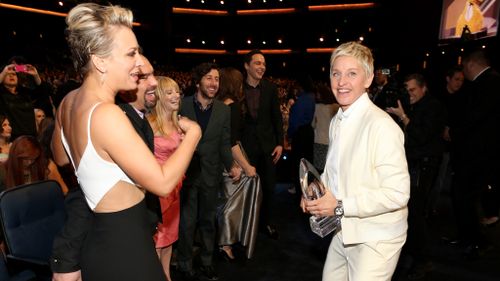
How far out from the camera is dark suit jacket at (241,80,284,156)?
435 centimetres

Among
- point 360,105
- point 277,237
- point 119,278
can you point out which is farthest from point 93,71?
point 277,237

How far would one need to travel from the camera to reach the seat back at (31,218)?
226 cm

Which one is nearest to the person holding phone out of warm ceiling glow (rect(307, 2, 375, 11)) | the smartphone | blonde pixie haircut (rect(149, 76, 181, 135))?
the smartphone

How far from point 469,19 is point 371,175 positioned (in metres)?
7.88

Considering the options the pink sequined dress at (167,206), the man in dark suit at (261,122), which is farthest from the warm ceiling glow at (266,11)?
the pink sequined dress at (167,206)

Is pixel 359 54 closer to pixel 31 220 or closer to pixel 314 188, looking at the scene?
pixel 314 188

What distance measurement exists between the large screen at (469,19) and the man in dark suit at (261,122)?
5044 millimetres

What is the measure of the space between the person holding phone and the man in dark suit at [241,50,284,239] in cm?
247

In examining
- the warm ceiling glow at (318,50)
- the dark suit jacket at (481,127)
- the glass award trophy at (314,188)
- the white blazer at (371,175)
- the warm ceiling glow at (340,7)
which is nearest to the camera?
the white blazer at (371,175)

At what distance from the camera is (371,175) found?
173 cm

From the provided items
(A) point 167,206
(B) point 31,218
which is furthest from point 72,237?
(A) point 167,206

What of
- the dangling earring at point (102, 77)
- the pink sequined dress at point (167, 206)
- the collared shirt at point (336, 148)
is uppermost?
the dangling earring at point (102, 77)

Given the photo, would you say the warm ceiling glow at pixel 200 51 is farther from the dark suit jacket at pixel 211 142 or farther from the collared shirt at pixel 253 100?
the dark suit jacket at pixel 211 142

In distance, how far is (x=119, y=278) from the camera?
144cm
